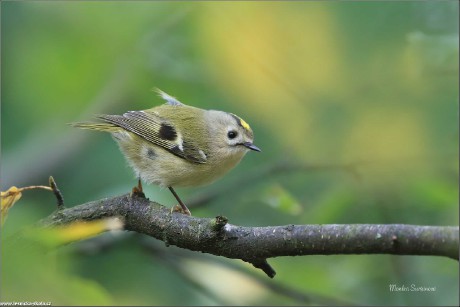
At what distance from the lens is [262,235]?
72.7 inches

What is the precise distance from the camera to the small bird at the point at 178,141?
3.39 meters

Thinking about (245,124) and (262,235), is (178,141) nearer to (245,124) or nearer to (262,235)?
(245,124)

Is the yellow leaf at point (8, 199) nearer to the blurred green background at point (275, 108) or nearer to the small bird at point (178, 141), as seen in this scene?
the blurred green background at point (275, 108)

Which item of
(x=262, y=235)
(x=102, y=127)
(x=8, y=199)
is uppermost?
(x=102, y=127)

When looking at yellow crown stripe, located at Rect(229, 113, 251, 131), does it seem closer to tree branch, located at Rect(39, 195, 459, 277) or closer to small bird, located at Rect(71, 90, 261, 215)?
small bird, located at Rect(71, 90, 261, 215)

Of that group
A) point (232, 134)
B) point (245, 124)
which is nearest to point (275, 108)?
point (245, 124)

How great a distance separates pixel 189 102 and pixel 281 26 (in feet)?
3.38


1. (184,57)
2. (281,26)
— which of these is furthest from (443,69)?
(184,57)

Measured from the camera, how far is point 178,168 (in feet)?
11.1

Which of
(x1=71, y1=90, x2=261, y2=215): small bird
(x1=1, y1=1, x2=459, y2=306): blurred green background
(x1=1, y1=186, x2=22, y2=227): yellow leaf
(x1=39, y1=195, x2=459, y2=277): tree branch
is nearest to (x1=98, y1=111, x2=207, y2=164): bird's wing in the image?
(x1=71, y1=90, x2=261, y2=215): small bird

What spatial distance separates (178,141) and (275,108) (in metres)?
0.79

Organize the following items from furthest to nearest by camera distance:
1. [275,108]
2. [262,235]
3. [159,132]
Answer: [159,132] < [275,108] < [262,235]

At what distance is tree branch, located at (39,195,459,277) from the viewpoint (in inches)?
57.3

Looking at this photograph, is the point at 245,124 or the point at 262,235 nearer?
the point at 262,235
